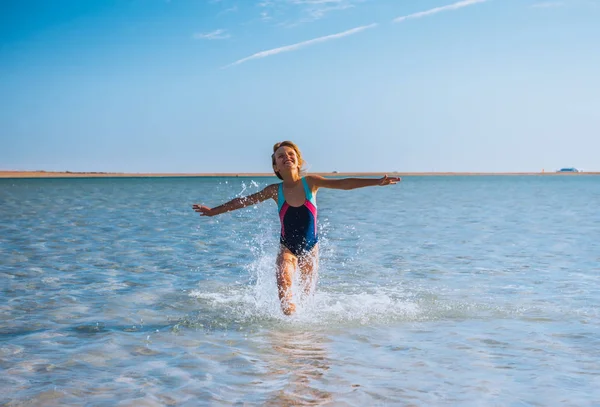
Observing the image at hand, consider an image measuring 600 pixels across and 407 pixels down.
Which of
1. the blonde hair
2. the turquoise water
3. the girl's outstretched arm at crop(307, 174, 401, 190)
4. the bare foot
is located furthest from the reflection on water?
the blonde hair

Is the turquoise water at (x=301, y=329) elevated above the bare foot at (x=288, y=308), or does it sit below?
below

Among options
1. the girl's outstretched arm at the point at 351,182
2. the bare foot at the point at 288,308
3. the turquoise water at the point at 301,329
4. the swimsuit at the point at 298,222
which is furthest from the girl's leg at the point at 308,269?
the girl's outstretched arm at the point at 351,182

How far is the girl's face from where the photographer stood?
8.61 metres

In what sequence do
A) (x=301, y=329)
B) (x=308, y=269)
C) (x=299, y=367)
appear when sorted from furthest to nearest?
(x=308, y=269) < (x=301, y=329) < (x=299, y=367)

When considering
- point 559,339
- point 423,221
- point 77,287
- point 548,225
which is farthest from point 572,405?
point 423,221

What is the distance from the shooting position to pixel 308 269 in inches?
359

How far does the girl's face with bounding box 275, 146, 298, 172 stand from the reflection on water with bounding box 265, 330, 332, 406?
2.10 metres

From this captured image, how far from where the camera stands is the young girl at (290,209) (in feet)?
28.3

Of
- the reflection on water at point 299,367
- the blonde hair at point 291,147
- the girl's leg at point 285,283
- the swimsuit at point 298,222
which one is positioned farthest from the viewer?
the swimsuit at point 298,222

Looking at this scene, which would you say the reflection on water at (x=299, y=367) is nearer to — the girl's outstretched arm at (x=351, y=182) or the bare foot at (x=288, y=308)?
the bare foot at (x=288, y=308)

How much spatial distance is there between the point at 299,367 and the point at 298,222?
2.70 meters

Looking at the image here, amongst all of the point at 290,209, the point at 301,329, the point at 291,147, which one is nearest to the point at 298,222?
the point at 290,209

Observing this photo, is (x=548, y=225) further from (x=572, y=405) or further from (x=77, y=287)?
(x=572, y=405)

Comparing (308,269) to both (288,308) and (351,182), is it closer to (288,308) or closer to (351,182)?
(288,308)
